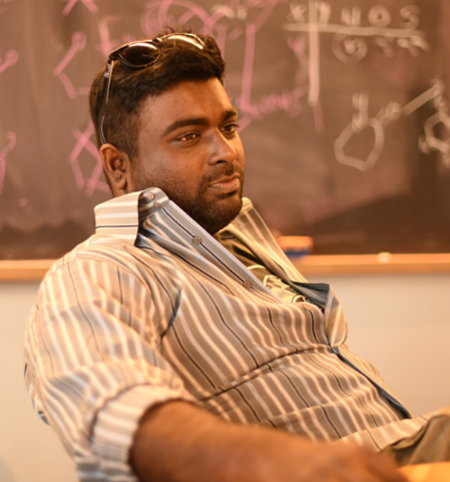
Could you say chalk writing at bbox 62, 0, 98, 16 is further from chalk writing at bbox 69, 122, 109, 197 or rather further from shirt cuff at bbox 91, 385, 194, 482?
shirt cuff at bbox 91, 385, 194, 482

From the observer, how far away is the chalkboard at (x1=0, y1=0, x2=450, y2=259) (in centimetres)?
142

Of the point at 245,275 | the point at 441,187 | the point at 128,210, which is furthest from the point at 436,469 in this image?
the point at 441,187

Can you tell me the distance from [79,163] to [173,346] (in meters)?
0.88

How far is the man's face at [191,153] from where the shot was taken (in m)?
0.93

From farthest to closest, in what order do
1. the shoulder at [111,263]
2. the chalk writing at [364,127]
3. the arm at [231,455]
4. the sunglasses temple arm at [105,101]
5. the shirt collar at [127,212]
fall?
the chalk writing at [364,127] → the sunglasses temple arm at [105,101] → the shirt collar at [127,212] → the shoulder at [111,263] → the arm at [231,455]

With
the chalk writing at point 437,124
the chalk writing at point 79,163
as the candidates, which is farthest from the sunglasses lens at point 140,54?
the chalk writing at point 437,124

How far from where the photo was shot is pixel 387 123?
61.1 inches

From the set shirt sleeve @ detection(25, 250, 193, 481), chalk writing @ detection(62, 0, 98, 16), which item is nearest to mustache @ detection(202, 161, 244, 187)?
shirt sleeve @ detection(25, 250, 193, 481)

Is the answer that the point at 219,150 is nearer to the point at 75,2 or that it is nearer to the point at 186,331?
the point at 186,331

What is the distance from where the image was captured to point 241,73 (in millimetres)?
1488

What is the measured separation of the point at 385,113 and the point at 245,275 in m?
0.89

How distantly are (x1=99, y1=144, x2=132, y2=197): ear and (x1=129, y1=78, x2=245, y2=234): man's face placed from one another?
0.9 inches

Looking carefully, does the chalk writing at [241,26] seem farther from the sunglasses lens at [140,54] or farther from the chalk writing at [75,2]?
the sunglasses lens at [140,54]

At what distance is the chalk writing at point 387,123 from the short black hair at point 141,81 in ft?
2.18
